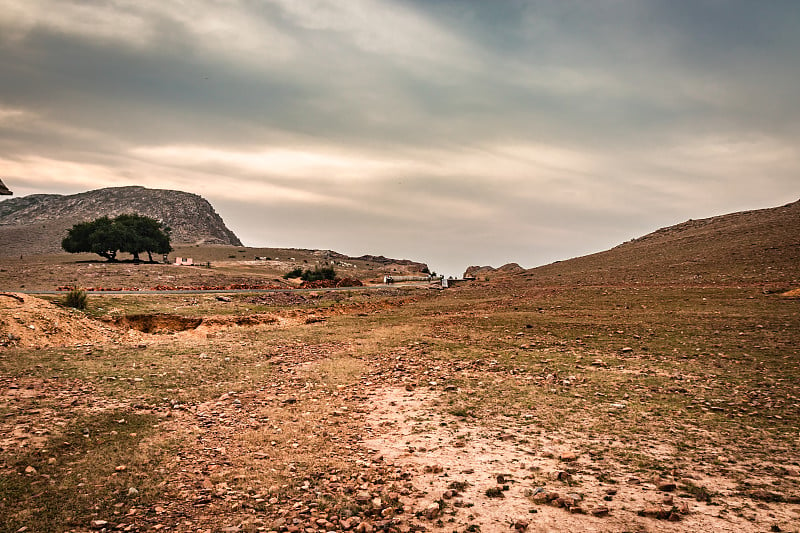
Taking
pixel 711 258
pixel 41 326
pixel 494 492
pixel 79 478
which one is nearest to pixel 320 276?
pixel 41 326

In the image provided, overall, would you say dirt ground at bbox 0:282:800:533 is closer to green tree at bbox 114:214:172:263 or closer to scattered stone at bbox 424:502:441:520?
scattered stone at bbox 424:502:441:520

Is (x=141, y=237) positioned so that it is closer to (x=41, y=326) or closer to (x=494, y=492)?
(x=41, y=326)

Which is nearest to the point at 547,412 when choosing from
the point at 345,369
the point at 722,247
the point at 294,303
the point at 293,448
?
the point at 293,448

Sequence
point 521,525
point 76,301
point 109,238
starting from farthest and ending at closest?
point 109,238 → point 76,301 → point 521,525

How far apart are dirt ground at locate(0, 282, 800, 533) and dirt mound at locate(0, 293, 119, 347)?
0.28 ft

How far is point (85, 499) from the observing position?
17.7 ft

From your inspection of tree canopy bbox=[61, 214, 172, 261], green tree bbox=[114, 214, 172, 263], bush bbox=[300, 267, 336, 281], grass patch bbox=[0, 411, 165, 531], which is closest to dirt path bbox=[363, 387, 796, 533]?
grass patch bbox=[0, 411, 165, 531]

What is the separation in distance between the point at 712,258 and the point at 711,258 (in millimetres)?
95

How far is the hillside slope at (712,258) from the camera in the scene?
28.3 meters

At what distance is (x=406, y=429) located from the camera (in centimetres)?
823

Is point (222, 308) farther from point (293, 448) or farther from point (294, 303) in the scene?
point (293, 448)

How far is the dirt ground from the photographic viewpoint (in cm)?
516

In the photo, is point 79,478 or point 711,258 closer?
point 79,478

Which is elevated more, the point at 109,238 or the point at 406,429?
the point at 109,238
